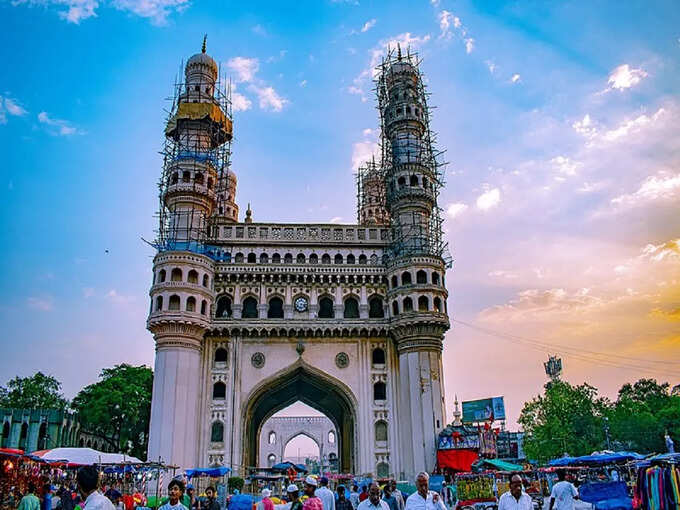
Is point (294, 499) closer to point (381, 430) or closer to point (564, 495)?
point (564, 495)

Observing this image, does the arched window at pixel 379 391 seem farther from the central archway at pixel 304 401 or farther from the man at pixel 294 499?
the man at pixel 294 499

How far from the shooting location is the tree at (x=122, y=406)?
48.8 m

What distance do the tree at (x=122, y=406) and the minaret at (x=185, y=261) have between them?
13562mm

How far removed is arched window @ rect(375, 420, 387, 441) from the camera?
39562mm

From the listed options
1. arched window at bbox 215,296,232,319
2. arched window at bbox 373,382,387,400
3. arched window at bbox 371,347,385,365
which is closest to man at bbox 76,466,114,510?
arched window at bbox 373,382,387,400

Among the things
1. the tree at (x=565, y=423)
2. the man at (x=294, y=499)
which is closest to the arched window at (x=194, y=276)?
the man at (x=294, y=499)

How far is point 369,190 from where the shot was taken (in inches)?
2576

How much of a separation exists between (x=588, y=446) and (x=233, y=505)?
185ft

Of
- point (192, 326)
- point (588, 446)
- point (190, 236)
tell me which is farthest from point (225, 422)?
point (588, 446)

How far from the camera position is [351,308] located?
43250 millimetres

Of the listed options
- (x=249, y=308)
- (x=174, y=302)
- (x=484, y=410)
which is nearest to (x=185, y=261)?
(x=174, y=302)

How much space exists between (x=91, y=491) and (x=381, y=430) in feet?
112

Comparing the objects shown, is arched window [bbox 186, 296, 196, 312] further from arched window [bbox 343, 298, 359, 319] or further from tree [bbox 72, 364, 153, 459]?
tree [bbox 72, 364, 153, 459]

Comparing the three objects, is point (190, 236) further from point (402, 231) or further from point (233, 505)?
point (233, 505)
